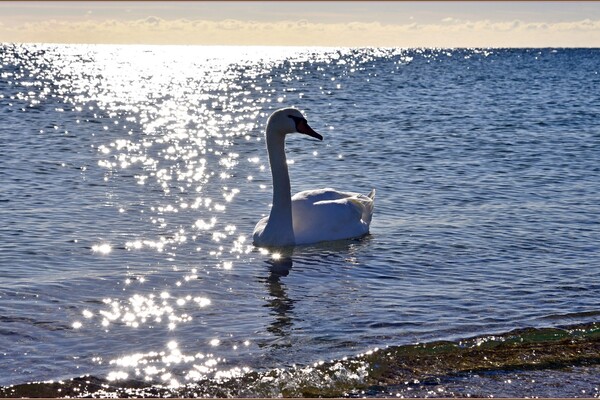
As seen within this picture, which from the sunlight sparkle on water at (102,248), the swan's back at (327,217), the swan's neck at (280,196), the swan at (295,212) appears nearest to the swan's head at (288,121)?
the swan at (295,212)

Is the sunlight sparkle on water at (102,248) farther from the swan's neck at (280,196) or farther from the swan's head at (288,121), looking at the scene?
the swan's head at (288,121)

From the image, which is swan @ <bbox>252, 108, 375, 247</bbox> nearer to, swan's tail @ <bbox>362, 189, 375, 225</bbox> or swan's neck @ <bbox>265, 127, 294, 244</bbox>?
swan's neck @ <bbox>265, 127, 294, 244</bbox>

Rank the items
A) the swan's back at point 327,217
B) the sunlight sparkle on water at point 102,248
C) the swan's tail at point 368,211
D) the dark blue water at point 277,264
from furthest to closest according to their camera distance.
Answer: the swan's tail at point 368,211, the swan's back at point 327,217, the sunlight sparkle on water at point 102,248, the dark blue water at point 277,264

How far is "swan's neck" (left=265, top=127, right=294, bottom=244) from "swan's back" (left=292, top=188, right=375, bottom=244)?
24cm

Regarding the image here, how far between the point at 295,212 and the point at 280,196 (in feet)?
1.68

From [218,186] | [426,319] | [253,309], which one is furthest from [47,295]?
[218,186]

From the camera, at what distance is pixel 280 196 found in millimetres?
12023

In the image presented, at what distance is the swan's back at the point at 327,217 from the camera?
479 inches

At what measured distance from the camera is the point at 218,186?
1683 cm

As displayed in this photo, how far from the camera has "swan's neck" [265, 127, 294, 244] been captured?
11.8 metres

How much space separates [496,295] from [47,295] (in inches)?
180

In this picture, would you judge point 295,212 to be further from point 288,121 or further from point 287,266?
point 287,266

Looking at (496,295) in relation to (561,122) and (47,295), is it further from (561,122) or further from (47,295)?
(561,122)

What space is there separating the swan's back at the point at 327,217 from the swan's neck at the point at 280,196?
9.5 inches
